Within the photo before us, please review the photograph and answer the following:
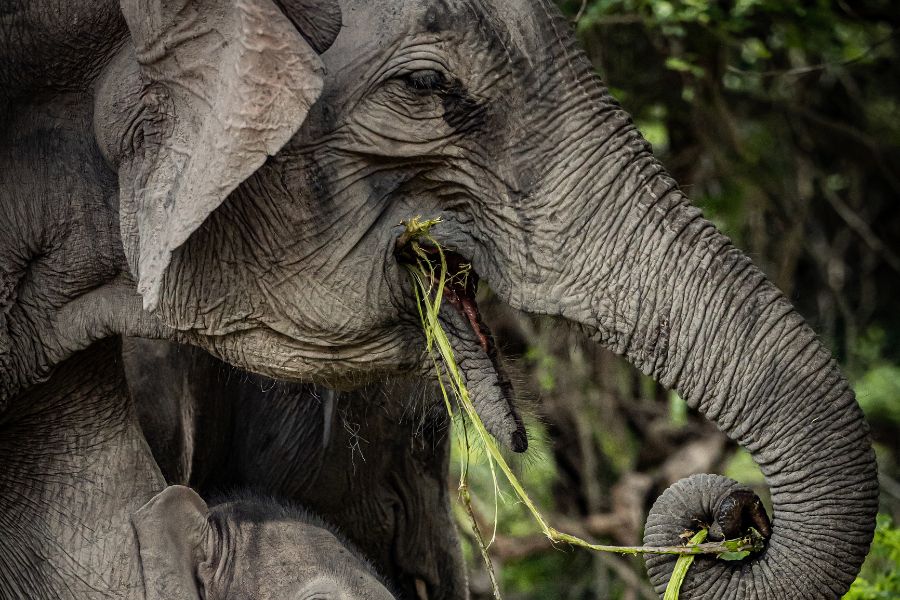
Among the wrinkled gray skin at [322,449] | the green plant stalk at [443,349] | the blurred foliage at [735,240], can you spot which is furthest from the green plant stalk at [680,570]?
the blurred foliage at [735,240]

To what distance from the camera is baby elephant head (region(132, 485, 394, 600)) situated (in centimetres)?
325

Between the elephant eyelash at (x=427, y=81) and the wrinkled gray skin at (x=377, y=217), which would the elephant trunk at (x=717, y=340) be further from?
the elephant eyelash at (x=427, y=81)

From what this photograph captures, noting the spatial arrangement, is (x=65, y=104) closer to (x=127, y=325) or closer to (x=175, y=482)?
(x=127, y=325)

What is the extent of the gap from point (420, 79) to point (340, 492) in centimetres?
151

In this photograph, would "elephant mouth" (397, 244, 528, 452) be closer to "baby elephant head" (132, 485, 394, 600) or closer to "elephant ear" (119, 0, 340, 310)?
"elephant ear" (119, 0, 340, 310)

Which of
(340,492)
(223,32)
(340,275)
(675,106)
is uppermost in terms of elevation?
(223,32)

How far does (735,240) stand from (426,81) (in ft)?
10.9

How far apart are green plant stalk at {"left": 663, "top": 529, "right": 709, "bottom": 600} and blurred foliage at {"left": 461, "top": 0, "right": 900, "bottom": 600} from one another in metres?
2.87

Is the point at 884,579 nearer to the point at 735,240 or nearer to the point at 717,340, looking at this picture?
the point at 717,340

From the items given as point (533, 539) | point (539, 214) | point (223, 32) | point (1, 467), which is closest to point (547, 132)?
point (539, 214)

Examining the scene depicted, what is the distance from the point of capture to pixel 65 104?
313cm

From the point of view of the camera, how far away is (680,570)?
9.44ft

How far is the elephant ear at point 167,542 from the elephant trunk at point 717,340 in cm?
93

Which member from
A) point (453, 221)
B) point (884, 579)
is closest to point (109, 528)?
point (453, 221)
